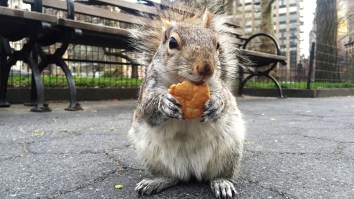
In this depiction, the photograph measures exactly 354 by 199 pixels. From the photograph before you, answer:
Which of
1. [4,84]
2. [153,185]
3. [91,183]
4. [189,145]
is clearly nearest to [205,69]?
[189,145]

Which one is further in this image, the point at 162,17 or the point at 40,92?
the point at 40,92

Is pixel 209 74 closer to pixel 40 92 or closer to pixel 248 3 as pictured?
pixel 40 92

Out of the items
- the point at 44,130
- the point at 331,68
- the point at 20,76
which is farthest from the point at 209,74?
the point at 331,68

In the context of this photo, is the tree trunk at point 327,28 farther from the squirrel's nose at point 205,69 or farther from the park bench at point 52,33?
the squirrel's nose at point 205,69

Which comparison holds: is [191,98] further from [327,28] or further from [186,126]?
[327,28]

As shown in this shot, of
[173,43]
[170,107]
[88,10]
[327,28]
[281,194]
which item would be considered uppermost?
[327,28]

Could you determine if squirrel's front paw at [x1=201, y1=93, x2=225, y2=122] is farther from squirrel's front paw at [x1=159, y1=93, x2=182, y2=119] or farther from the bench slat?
the bench slat
